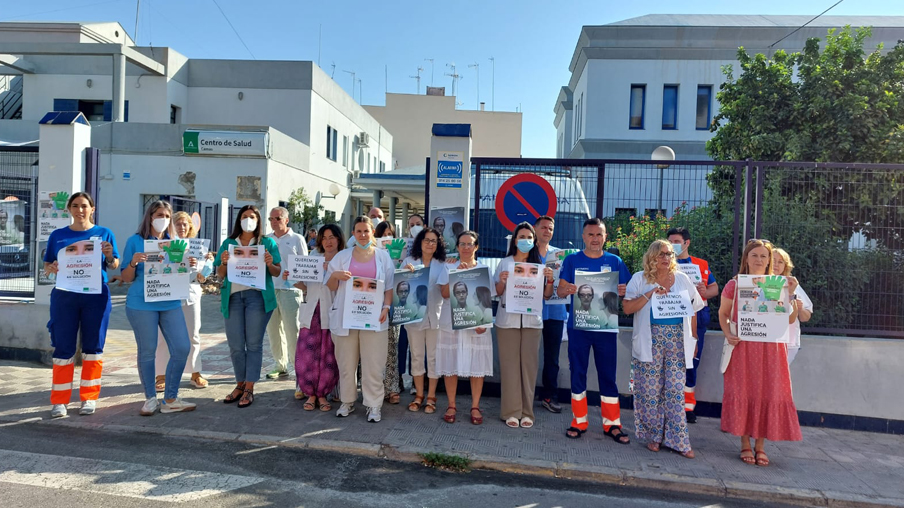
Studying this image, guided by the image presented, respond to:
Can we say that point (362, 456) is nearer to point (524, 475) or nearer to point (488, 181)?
point (524, 475)

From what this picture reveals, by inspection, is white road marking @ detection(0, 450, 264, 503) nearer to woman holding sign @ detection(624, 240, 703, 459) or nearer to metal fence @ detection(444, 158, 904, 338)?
woman holding sign @ detection(624, 240, 703, 459)

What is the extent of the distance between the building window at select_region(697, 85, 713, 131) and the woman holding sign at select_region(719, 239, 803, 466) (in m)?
22.6

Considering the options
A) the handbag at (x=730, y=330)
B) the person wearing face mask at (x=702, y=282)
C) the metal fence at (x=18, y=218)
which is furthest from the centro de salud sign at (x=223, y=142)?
the handbag at (x=730, y=330)

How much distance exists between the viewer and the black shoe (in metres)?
6.79

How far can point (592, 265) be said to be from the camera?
5.95 m

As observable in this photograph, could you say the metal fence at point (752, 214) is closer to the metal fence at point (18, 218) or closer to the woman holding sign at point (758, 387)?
the woman holding sign at point (758, 387)

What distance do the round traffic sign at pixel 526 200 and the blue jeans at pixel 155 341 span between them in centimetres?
382

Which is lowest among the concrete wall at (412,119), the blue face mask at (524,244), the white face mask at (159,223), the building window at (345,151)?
the blue face mask at (524,244)

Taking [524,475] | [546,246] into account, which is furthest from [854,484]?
[546,246]

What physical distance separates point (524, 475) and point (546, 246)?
2.39 metres

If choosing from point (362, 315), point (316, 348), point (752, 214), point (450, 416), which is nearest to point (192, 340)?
point (316, 348)

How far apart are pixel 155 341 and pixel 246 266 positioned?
45.2 inches

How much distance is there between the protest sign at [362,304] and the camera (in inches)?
237

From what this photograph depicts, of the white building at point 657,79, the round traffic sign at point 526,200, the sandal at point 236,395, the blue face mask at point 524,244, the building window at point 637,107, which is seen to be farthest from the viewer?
the building window at point 637,107
